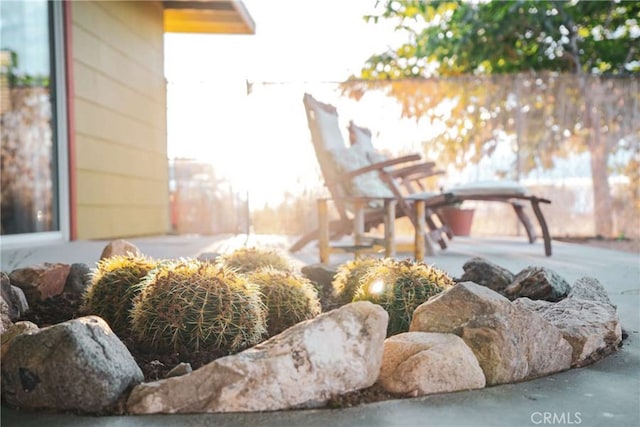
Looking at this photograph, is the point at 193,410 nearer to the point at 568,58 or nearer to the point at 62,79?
the point at 62,79

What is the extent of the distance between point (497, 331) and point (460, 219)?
5385mm

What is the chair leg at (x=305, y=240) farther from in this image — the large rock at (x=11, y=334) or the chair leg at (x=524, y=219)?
the large rock at (x=11, y=334)

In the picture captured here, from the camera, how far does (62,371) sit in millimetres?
1187

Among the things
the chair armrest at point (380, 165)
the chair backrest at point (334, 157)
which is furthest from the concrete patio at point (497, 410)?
the chair backrest at point (334, 157)

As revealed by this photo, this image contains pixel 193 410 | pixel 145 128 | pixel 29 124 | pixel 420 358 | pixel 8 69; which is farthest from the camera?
pixel 145 128

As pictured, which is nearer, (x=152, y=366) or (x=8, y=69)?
(x=152, y=366)

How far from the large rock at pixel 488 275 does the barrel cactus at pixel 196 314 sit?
115 cm

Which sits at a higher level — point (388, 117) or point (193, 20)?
point (193, 20)

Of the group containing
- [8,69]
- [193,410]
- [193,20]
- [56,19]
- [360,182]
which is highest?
[193,20]

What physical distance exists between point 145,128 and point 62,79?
1838mm

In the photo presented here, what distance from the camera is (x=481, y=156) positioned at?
683cm

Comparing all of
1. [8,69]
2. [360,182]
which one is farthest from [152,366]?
[8,69]

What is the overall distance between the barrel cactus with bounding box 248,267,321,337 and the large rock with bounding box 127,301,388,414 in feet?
1.55

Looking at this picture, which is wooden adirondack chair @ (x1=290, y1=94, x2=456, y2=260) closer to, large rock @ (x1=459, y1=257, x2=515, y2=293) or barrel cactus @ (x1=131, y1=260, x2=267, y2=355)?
large rock @ (x1=459, y1=257, x2=515, y2=293)
